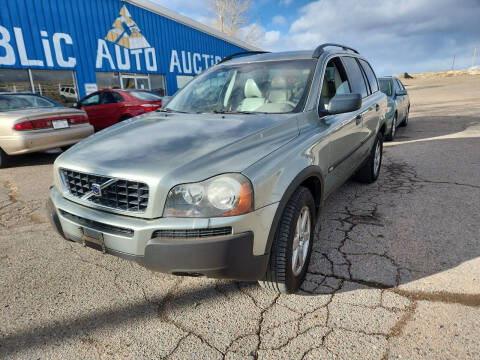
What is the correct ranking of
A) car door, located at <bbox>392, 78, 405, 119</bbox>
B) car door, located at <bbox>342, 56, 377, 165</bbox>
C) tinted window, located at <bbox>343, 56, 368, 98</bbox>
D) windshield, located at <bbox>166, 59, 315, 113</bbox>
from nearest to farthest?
windshield, located at <bbox>166, 59, 315, 113</bbox> → car door, located at <bbox>342, 56, 377, 165</bbox> → tinted window, located at <bbox>343, 56, 368, 98</bbox> → car door, located at <bbox>392, 78, 405, 119</bbox>

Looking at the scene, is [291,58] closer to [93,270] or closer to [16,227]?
[93,270]

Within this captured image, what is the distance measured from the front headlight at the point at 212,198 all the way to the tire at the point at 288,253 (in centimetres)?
39

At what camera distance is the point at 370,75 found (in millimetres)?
4684

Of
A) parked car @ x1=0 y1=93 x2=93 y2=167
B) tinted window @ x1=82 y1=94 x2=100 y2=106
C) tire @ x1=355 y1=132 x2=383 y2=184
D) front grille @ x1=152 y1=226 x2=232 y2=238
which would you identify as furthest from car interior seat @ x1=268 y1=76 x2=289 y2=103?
tinted window @ x1=82 y1=94 x2=100 y2=106

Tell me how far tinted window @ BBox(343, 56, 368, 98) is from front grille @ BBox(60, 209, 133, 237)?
120 inches

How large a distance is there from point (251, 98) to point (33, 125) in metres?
4.61

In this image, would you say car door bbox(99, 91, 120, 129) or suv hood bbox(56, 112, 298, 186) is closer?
suv hood bbox(56, 112, 298, 186)

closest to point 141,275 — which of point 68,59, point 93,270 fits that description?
point 93,270

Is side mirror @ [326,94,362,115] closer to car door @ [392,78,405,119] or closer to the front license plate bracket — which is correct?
the front license plate bracket

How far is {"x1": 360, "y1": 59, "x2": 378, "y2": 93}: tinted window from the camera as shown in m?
4.55

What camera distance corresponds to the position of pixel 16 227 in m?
3.51

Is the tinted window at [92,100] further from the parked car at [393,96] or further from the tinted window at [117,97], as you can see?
the parked car at [393,96]

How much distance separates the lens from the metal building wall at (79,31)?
966 cm

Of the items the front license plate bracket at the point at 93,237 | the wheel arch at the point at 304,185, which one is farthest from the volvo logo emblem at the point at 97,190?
the wheel arch at the point at 304,185
